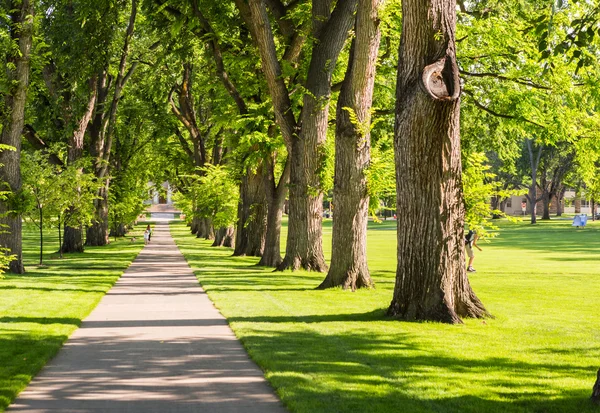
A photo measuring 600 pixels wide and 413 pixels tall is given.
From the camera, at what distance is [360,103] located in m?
20.2

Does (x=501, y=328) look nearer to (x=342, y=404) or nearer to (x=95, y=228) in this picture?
(x=342, y=404)

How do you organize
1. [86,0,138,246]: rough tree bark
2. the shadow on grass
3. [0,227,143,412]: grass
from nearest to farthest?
the shadow on grass, [0,227,143,412]: grass, [86,0,138,246]: rough tree bark

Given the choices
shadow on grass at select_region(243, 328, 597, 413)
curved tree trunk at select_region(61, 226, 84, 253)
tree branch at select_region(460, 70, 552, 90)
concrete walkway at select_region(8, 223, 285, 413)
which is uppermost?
tree branch at select_region(460, 70, 552, 90)

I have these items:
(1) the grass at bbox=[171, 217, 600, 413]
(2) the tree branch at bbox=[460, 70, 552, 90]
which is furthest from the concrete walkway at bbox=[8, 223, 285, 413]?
(2) the tree branch at bbox=[460, 70, 552, 90]

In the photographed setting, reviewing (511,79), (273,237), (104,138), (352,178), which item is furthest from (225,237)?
(352,178)

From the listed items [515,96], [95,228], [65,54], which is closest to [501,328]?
[515,96]

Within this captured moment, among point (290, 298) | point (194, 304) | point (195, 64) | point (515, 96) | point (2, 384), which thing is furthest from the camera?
point (195, 64)

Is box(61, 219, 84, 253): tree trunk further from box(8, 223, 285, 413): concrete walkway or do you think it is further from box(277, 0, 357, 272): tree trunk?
box(8, 223, 285, 413): concrete walkway

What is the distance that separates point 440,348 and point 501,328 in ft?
7.97

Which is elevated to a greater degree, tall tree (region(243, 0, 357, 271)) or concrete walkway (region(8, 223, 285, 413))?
tall tree (region(243, 0, 357, 271))

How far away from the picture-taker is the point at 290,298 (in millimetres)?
18219

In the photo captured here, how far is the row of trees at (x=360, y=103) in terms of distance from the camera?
538 inches

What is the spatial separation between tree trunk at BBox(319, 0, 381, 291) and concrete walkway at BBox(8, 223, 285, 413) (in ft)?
14.7

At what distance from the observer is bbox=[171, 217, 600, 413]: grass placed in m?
8.17
